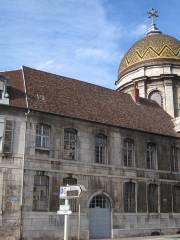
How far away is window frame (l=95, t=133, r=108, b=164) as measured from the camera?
24062 mm

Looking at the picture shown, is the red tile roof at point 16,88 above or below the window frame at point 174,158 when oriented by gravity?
above

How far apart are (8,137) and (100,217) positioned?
24.1ft

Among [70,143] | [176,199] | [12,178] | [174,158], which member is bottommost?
[176,199]

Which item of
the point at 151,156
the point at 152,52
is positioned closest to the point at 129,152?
the point at 151,156

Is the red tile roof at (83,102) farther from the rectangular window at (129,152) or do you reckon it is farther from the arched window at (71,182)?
the arched window at (71,182)

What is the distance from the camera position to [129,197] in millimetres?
24688

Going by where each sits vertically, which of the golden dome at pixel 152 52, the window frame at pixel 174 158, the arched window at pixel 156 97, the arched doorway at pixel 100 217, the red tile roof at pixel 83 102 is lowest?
the arched doorway at pixel 100 217

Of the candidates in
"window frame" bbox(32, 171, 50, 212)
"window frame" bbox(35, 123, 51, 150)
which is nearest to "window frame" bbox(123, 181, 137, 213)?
"window frame" bbox(32, 171, 50, 212)

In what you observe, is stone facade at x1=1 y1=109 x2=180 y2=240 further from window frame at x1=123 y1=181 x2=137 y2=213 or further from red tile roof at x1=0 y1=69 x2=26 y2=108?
red tile roof at x1=0 y1=69 x2=26 y2=108

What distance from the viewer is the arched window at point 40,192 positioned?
68.6ft

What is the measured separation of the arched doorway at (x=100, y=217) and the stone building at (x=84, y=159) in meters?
0.06

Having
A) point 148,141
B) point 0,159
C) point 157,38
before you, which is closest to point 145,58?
point 157,38

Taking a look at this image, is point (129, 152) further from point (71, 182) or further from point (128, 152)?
point (71, 182)

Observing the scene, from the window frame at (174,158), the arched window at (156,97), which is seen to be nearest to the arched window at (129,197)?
the window frame at (174,158)
